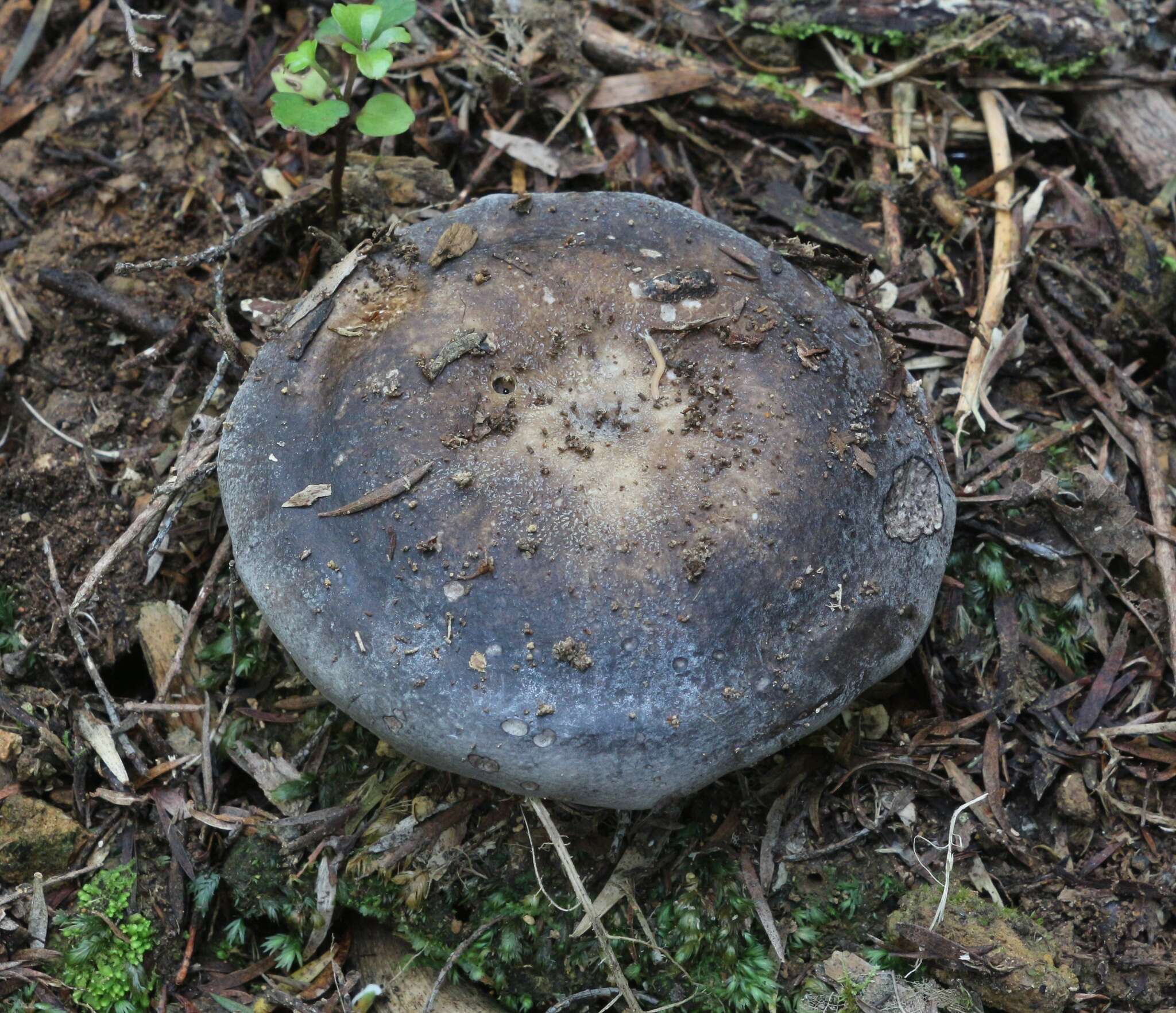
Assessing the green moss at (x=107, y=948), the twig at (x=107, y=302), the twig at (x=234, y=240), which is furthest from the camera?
the twig at (x=107, y=302)

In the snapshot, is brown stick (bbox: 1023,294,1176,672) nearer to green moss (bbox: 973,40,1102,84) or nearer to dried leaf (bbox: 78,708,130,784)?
green moss (bbox: 973,40,1102,84)

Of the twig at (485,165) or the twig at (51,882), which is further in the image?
the twig at (485,165)

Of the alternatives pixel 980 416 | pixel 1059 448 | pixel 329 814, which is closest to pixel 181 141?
pixel 329 814

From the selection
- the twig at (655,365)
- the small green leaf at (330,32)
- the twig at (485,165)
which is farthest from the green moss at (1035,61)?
the small green leaf at (330,32)

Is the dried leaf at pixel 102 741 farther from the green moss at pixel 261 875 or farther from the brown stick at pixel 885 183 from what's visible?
the brown stick at pixel 885 183

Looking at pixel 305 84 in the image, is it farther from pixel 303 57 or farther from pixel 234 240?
pixel 234 240

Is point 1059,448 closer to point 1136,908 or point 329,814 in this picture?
point 1136,908
